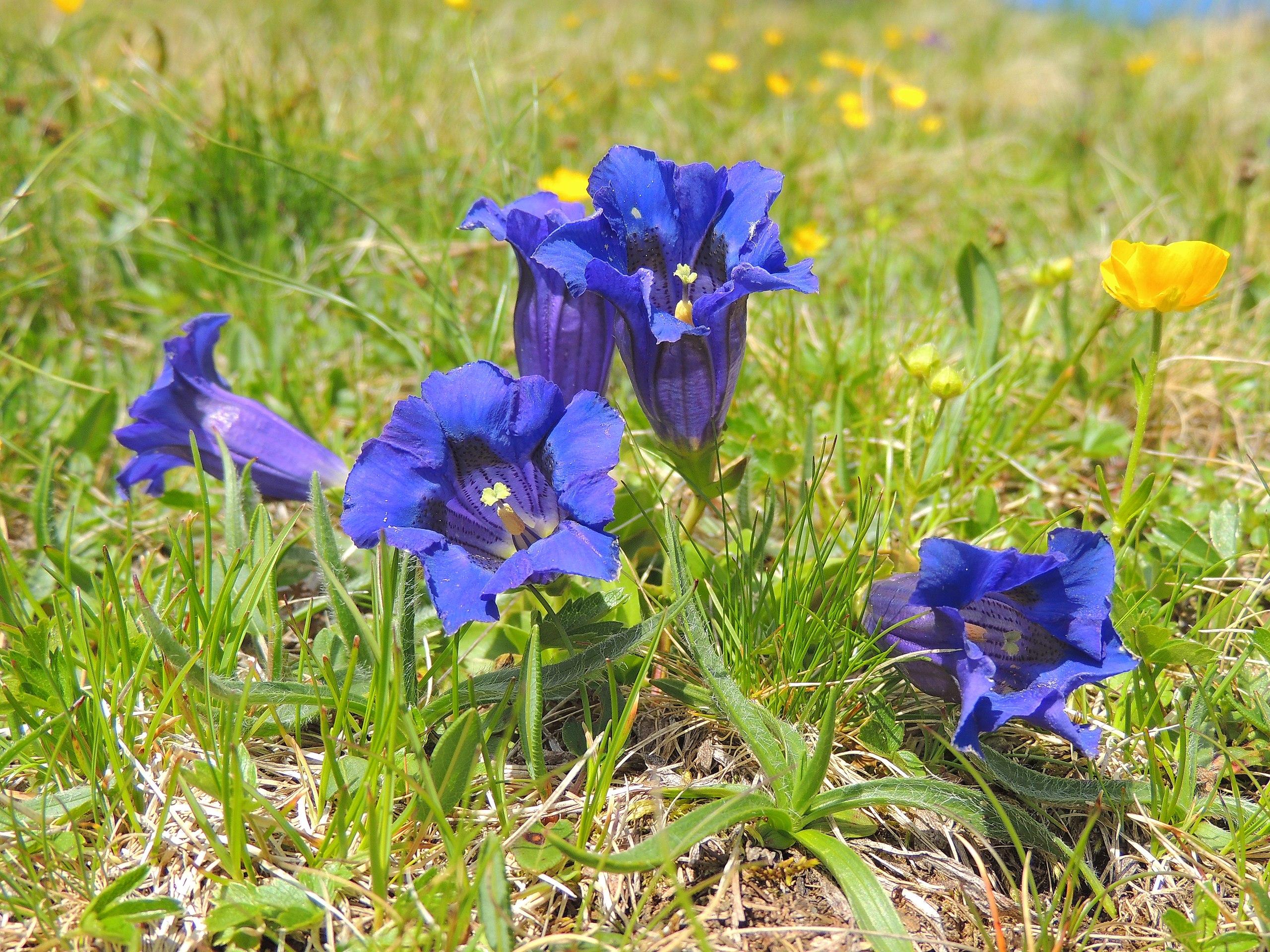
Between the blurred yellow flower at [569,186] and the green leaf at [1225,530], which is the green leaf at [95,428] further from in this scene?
the green leaf at [1225,530]

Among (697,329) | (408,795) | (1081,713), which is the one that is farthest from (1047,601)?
(408,795)

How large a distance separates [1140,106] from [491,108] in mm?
3342

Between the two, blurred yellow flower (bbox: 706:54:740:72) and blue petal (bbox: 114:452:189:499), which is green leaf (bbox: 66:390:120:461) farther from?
blurred yellow flower (bbox: 706:54:740:72)

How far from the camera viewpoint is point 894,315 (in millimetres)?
3018

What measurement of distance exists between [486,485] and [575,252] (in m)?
0.39

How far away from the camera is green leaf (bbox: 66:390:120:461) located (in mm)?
2500

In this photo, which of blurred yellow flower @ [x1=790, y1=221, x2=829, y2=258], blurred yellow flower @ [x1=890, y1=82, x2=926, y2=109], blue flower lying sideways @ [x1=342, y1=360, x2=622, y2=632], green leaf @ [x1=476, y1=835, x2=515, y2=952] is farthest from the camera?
blurred yellow flower @ [x1=890, y1=82, x2=926, y2=109]

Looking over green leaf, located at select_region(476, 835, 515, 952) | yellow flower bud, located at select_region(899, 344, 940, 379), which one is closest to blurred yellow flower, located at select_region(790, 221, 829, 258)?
yellow flower bud, located at select_region(899, 344, 940, 379)

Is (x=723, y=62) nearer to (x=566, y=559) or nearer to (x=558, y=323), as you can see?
(x=558, y=323)

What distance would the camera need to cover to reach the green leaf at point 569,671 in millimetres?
1547

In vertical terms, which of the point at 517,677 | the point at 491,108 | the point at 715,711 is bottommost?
the point at 715,711

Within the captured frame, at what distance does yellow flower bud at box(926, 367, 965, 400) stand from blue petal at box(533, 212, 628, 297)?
691mm

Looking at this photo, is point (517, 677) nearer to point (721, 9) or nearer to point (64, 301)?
point (64, 301)

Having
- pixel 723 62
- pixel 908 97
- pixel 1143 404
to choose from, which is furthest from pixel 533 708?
pixel 723 62
